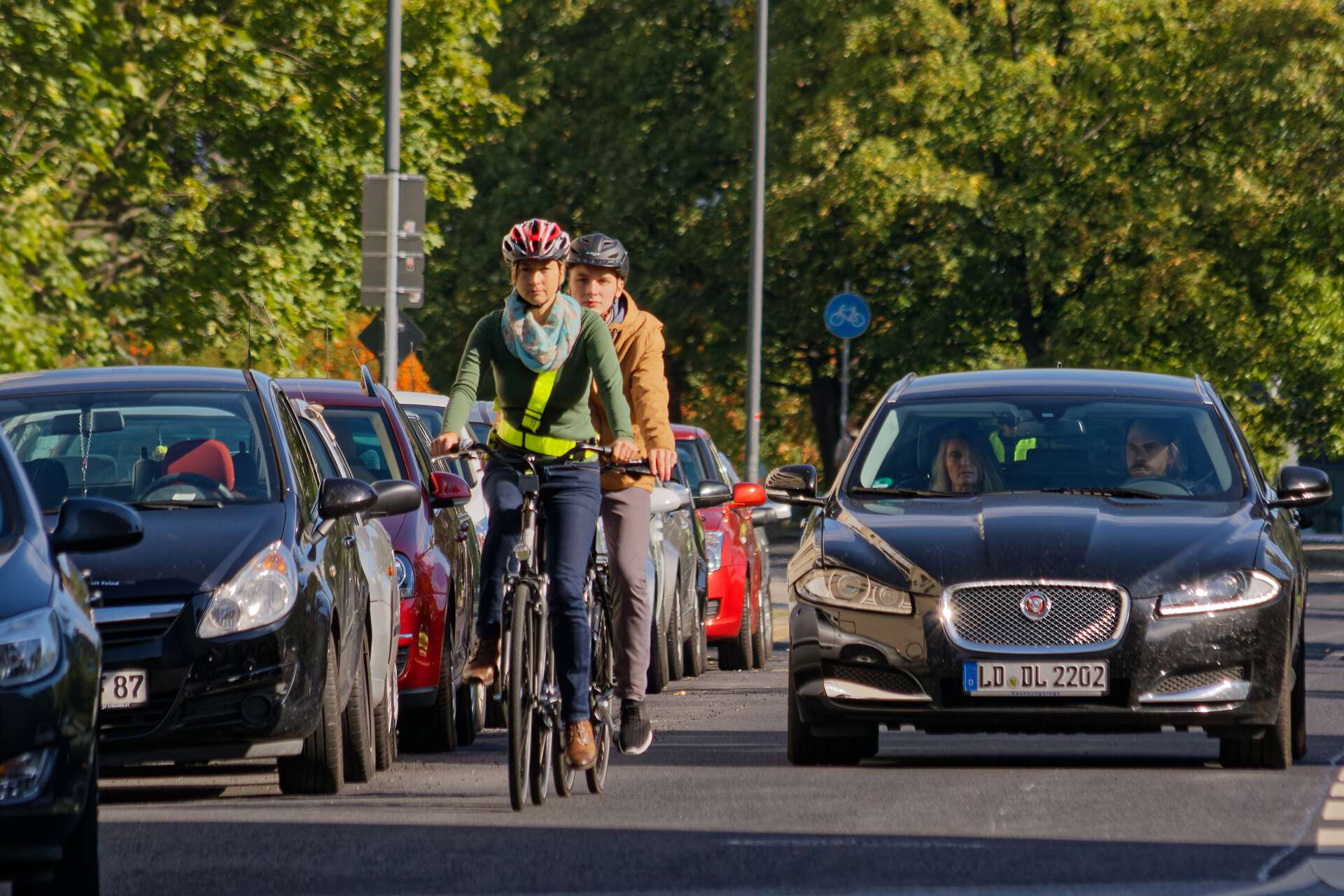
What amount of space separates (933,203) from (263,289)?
1130 cm

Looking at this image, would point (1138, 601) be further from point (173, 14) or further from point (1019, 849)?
point (173, 14)

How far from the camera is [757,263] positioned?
107 ft

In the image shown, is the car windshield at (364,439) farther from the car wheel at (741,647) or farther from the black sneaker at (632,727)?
the car wheel at (741,647)

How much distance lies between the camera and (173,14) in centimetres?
3641

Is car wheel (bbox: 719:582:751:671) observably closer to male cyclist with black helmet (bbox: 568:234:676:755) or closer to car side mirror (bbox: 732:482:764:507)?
car side mirror (bbox: 732:482:764:507)

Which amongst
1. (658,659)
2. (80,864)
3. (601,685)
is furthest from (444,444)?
(658,659)

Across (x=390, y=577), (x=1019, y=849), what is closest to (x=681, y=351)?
(x=390, y=577)

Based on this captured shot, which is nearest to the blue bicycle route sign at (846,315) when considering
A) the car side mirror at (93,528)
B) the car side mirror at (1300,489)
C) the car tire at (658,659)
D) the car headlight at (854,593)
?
the car tire at (658,659)

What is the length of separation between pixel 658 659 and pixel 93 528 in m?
9.28

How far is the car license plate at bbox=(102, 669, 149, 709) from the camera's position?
9148 millimetres

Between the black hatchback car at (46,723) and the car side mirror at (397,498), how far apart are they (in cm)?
344

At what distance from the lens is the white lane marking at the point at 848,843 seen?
27.6 feet

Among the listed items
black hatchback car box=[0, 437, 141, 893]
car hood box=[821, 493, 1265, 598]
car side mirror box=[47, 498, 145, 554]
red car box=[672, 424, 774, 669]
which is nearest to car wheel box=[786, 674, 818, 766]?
car hood box=[821, 493, 1265, 598]

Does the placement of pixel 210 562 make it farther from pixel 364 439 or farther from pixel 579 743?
pixel 364 439
